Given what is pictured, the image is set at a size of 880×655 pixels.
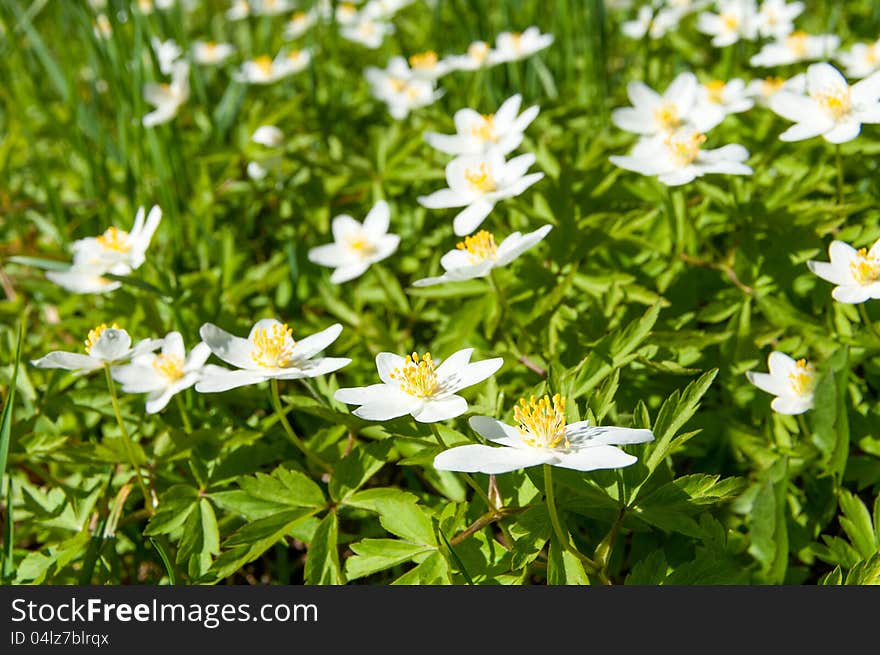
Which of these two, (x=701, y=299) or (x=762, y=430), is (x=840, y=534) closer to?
(x=762, y=430)

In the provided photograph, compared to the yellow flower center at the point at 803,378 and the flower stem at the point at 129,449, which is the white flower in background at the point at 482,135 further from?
the flower stem at the point at 129,449

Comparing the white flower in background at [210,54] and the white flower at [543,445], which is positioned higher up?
the white flower in background at [210,54]

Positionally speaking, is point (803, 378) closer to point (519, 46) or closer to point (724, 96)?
point (724, 96)

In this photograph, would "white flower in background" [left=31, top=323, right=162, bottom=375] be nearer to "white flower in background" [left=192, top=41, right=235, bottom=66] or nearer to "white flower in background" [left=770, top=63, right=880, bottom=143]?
"white flower in background" [left=770, top=63, right=880, bottom=143]

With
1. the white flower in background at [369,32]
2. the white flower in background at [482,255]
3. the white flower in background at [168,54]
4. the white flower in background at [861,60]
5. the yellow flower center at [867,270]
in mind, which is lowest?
the yellow flower center at [867,270]

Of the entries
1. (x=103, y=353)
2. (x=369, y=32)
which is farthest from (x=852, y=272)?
(x=369, y=32)

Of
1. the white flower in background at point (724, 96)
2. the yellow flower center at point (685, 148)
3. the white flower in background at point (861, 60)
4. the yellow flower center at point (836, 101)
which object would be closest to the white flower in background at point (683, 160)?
the yellow flower center at point (685, 148)

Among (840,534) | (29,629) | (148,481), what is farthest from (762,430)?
(29,629)
